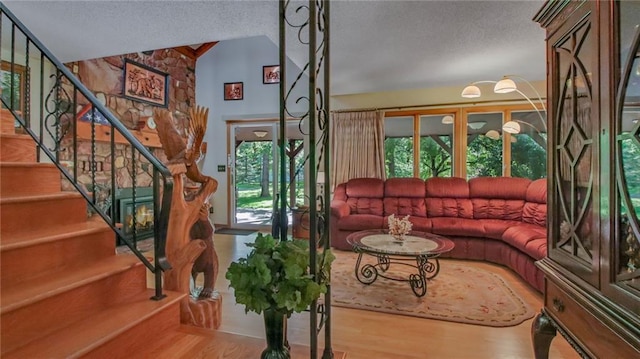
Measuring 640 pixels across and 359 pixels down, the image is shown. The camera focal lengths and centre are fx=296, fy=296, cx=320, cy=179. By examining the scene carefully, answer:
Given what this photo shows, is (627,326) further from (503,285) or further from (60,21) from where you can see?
(60,21)

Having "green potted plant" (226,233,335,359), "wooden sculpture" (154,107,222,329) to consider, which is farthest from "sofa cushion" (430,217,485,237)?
"green potted plant" (226,233,335,359)

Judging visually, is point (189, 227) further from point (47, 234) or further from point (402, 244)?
point (402, 244)

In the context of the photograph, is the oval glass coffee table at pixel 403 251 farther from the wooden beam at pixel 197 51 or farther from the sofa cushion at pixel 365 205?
the wooden beam at pixel 197 51

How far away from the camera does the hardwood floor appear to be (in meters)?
1.88

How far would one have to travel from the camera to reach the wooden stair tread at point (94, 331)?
1.15 metres

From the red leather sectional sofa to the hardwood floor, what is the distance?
3.52ft

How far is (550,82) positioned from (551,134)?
0.76ft

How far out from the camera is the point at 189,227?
1.87m

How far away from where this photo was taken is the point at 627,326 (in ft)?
2.66

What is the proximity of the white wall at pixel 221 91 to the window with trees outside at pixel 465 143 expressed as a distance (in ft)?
7.53

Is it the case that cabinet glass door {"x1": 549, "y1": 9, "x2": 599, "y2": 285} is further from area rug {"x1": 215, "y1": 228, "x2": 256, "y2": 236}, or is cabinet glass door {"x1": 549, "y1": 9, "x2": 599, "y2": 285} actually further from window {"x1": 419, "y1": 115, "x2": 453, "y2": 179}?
area rug {"x1": 215, "y1": 228, "x2": 256, "y2": 236}

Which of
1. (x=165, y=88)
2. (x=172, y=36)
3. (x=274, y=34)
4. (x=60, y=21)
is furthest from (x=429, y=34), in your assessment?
(x=165, y=88)

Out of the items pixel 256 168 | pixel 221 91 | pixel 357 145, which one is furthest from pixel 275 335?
pixel 221 91

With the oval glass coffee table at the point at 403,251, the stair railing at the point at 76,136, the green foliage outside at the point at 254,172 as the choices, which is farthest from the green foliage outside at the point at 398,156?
the stair railing at the point at 76,136
